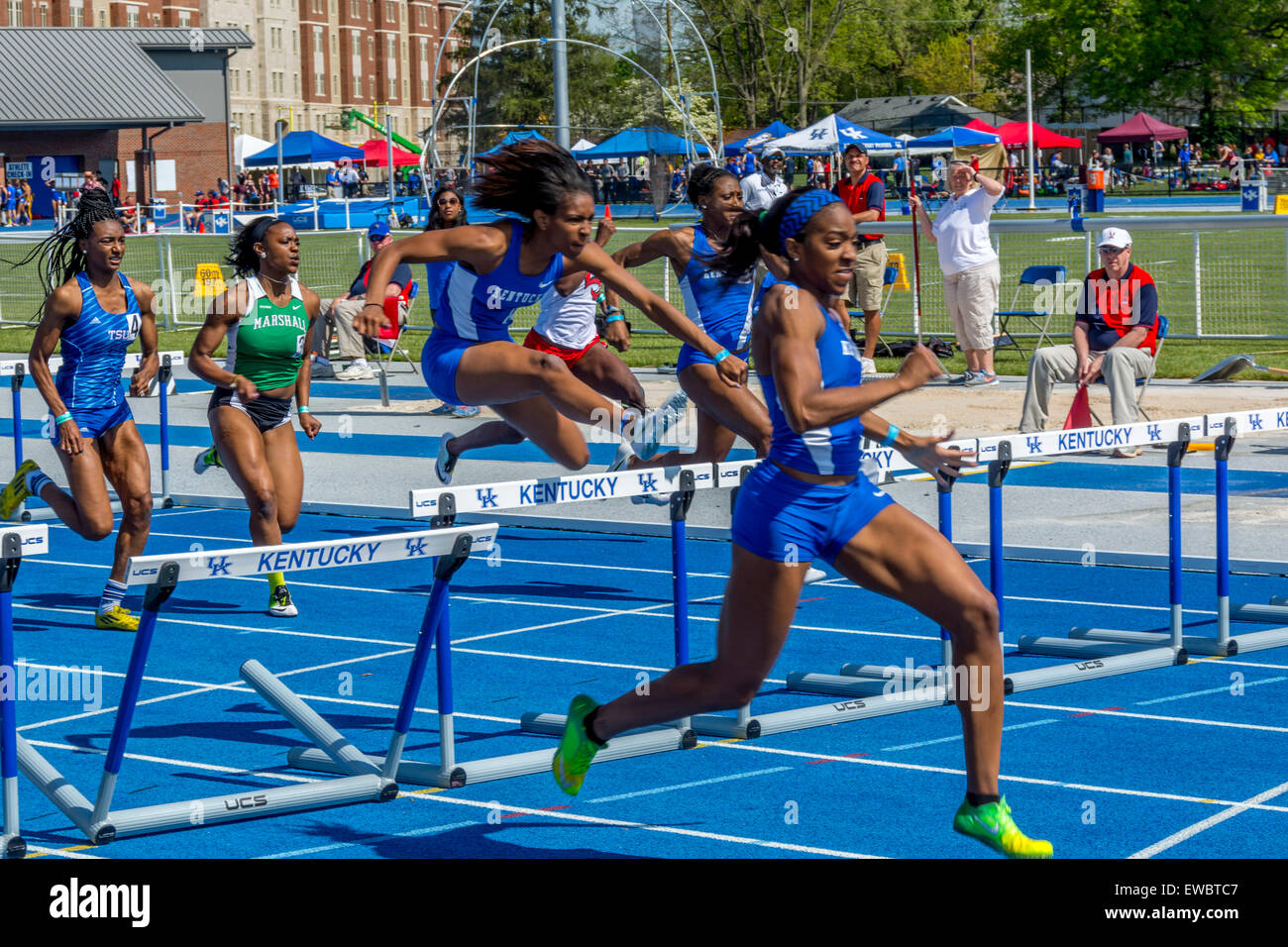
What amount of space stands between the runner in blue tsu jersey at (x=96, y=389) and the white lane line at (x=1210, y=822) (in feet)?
18.4

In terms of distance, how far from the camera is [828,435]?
505 centimetres

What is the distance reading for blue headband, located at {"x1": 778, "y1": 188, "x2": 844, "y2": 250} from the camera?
5156mm

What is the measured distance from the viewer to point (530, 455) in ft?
48.4

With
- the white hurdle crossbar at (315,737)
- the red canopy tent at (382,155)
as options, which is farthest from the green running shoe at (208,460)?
the red canopy tent at (382,155)

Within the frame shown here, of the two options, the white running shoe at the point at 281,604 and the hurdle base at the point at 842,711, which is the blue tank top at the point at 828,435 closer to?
the hurdle base at the point at 842,711

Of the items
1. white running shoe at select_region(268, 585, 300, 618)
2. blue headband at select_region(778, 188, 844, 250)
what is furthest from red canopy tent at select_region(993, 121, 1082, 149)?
blue headband at select_region(778, 188, 844, 250)

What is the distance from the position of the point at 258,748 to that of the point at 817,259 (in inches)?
129

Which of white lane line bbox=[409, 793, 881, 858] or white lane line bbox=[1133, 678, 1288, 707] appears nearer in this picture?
white lane line bbox=[409, 793, 881, 858]

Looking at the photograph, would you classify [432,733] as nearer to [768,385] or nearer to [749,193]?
[768,385]

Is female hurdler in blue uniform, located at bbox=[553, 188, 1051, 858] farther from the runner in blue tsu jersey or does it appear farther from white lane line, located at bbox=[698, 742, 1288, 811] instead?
the runner in blue tsu jersey

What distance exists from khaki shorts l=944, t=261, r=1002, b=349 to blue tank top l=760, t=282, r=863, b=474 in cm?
1155

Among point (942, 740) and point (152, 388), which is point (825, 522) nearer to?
point (942, 740)

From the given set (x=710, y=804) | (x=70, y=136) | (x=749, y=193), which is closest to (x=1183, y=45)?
(x=70, y=136)

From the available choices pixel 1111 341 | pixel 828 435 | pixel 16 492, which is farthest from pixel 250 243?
pixel 1111 341
